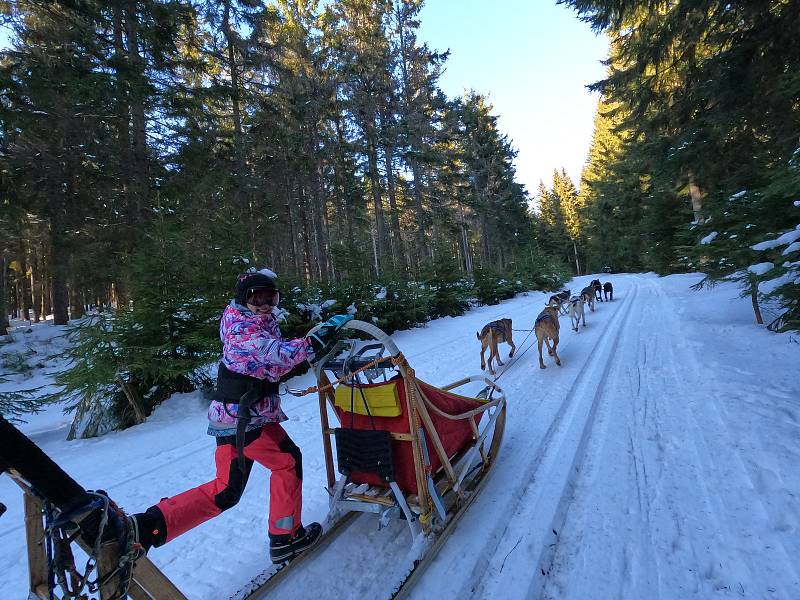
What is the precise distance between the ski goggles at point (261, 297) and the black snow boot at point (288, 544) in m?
1.49

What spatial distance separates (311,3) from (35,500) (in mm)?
24951

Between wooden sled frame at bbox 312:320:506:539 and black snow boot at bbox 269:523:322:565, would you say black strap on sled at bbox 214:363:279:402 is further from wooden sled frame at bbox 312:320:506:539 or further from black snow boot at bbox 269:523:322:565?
black snow boot at bbox 269:523:322:565

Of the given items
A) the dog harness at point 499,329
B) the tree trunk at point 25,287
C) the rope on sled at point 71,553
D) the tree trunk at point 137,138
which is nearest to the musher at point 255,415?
the rope on sled at point 71,553

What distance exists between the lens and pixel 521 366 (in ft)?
23.6

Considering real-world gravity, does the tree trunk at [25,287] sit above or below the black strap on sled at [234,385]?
above

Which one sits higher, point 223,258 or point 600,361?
point 223,258

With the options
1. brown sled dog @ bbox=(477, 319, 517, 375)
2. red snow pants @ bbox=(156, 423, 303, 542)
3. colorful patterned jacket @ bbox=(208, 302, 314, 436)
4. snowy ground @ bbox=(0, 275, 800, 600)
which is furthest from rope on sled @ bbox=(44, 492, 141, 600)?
brown sled dog @ bbox=(477, 319, 517, 375)

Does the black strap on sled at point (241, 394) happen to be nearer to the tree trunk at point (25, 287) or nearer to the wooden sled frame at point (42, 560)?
the wooden sled frame at point (42, 560)

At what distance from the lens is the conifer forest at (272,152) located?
6.34 meters

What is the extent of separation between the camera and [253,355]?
92.7 inches

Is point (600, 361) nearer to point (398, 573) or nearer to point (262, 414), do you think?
point (398, 573)

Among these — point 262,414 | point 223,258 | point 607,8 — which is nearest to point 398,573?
point 262,414

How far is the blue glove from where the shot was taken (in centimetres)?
237

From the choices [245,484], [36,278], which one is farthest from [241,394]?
[36,278]
